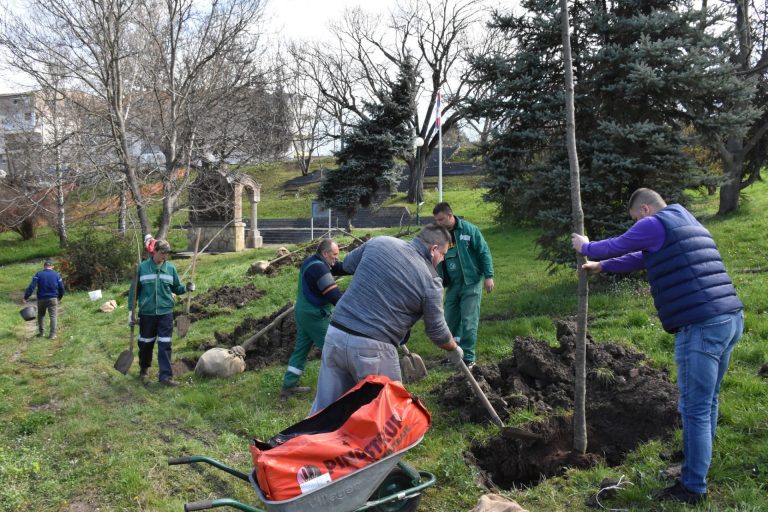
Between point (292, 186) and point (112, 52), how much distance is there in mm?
35132

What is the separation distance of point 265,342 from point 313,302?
2.81 m

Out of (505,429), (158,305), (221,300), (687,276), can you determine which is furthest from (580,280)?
(221,300)

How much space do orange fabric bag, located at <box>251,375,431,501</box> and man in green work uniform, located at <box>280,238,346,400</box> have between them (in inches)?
112

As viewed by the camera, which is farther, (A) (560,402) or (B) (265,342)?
(B) (265,342)

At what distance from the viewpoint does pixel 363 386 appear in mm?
3979

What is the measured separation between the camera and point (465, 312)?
727cm

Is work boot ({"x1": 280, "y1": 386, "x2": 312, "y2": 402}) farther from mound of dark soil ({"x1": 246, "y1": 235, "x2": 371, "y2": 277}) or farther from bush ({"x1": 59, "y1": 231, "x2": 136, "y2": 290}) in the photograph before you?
bush ({"x1": 59, "y1": 231, "x2": 136, "y2": 290})

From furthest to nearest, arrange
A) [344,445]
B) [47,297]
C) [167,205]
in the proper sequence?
[167,205]
[47,297]
[344,445]

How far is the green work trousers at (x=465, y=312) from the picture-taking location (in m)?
7.22

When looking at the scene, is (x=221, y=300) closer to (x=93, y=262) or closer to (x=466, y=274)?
(x=466, y=274)

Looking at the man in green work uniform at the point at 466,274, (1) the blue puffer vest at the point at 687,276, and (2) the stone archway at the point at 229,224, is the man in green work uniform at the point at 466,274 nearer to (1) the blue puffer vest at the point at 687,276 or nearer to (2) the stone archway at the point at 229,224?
(1) the blue puffer vest at the point at 687,276

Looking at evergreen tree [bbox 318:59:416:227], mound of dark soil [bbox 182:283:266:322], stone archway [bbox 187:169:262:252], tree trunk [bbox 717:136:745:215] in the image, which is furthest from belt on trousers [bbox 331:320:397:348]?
stone archway [bbox 187:169:262:252]

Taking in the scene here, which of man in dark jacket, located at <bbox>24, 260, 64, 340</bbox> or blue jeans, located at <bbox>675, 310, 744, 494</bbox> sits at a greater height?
blue jeans, located at <bbox>675, 310, 744, 494</bbox>

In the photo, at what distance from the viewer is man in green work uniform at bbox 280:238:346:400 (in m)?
6.73
